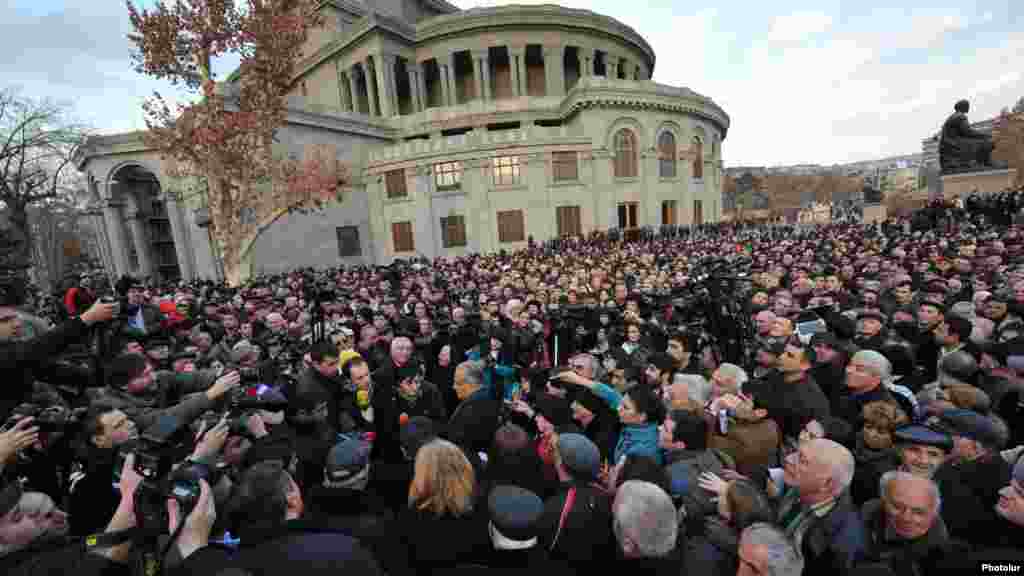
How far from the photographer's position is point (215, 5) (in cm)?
1516

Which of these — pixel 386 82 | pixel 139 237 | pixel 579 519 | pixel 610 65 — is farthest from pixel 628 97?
pixel 139 237

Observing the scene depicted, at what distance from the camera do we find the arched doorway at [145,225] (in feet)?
84.6

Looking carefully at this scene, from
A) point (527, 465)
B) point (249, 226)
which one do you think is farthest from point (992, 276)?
point (249, 226)

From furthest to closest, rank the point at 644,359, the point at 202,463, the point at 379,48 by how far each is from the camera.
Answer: the point at 379,48 → the point at 644,359 → the point at 202,463

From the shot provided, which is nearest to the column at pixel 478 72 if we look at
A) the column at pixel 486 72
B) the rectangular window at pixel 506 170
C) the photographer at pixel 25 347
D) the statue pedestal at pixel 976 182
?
the column at pixel 486 72

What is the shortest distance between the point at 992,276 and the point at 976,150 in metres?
18.9

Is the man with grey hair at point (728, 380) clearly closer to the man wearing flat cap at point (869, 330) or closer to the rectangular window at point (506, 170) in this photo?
the man wearing flat cap at point (869, 330)

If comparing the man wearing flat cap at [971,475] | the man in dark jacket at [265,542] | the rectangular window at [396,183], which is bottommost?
the man wearing flat cap at [971,475]

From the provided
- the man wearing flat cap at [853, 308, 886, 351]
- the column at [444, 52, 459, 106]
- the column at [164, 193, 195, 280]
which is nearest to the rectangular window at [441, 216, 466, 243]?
the column at [444, 52, 459, 106]

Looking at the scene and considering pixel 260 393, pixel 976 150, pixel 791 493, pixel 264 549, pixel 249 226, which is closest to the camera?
pixel 264 549

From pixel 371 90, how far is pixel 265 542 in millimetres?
40188

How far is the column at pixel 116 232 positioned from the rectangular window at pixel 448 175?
1948cm

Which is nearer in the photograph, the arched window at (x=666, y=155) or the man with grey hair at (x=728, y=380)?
the man with grey hair at (x=728, y=380)

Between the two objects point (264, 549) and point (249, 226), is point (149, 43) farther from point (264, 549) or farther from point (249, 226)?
point (264, 549)
